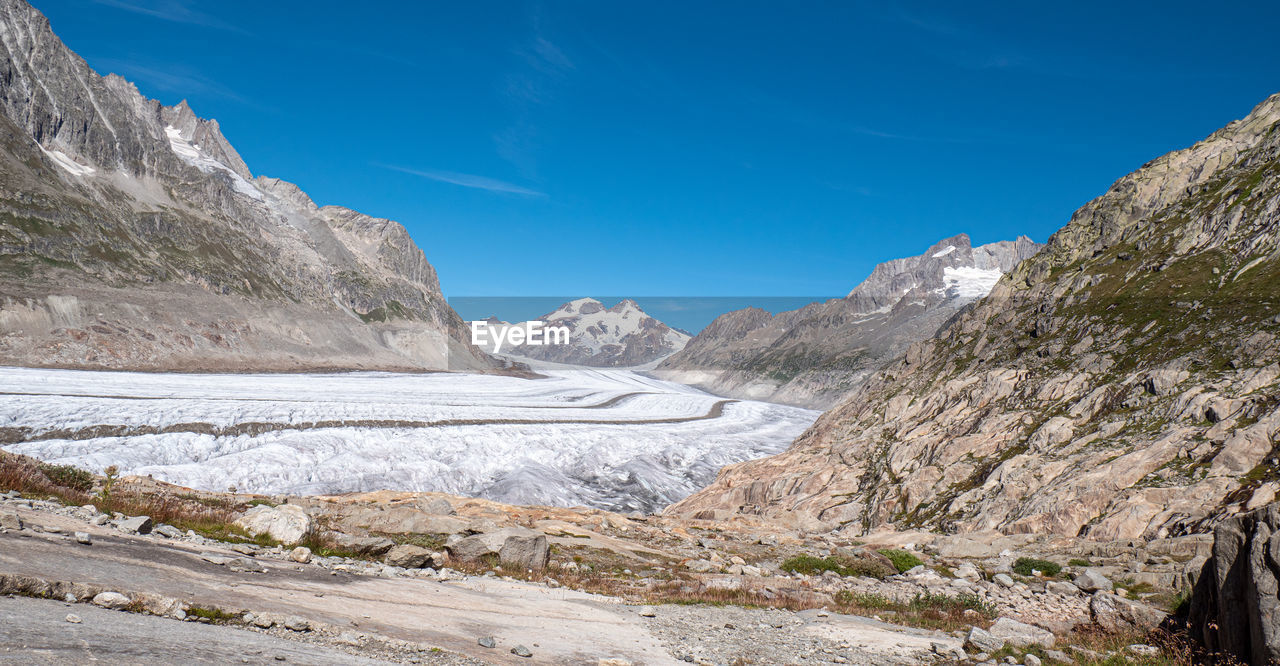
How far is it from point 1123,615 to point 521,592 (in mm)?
11862

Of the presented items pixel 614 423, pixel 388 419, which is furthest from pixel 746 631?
pixel 614 423

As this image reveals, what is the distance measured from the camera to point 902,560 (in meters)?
20.4

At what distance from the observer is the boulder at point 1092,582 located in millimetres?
16609

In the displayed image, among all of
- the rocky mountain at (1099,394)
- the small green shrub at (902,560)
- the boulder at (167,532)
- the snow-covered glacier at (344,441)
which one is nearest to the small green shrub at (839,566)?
the small green shrub at (902,560)

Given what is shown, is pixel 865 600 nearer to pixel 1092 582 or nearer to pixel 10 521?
pixel 1092 582

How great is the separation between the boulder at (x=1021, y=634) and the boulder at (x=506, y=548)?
33.1 ft

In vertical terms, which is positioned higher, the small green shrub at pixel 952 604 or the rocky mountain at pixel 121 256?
the rocky mountain at pixel 121 256

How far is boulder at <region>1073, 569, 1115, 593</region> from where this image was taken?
16609 mm

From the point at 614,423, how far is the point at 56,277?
102 metres

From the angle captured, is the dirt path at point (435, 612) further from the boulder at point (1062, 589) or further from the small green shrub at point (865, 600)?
the boulder at point (1062, 589)

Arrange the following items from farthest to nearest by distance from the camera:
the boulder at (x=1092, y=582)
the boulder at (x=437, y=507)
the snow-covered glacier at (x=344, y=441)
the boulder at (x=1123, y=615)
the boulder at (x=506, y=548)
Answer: the snow-covered glacier at (x=344, y=441) → the boulder at (x=437, y=507) → the boulder at (x=1092, y=582) → the boulder at (x=506, y=548) → the boulder at (x=1123, y=615)

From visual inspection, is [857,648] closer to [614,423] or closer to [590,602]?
[590,602]

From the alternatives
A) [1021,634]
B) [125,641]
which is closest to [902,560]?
[1021,634]

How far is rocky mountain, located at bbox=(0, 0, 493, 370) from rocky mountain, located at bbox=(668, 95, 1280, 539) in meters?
114
